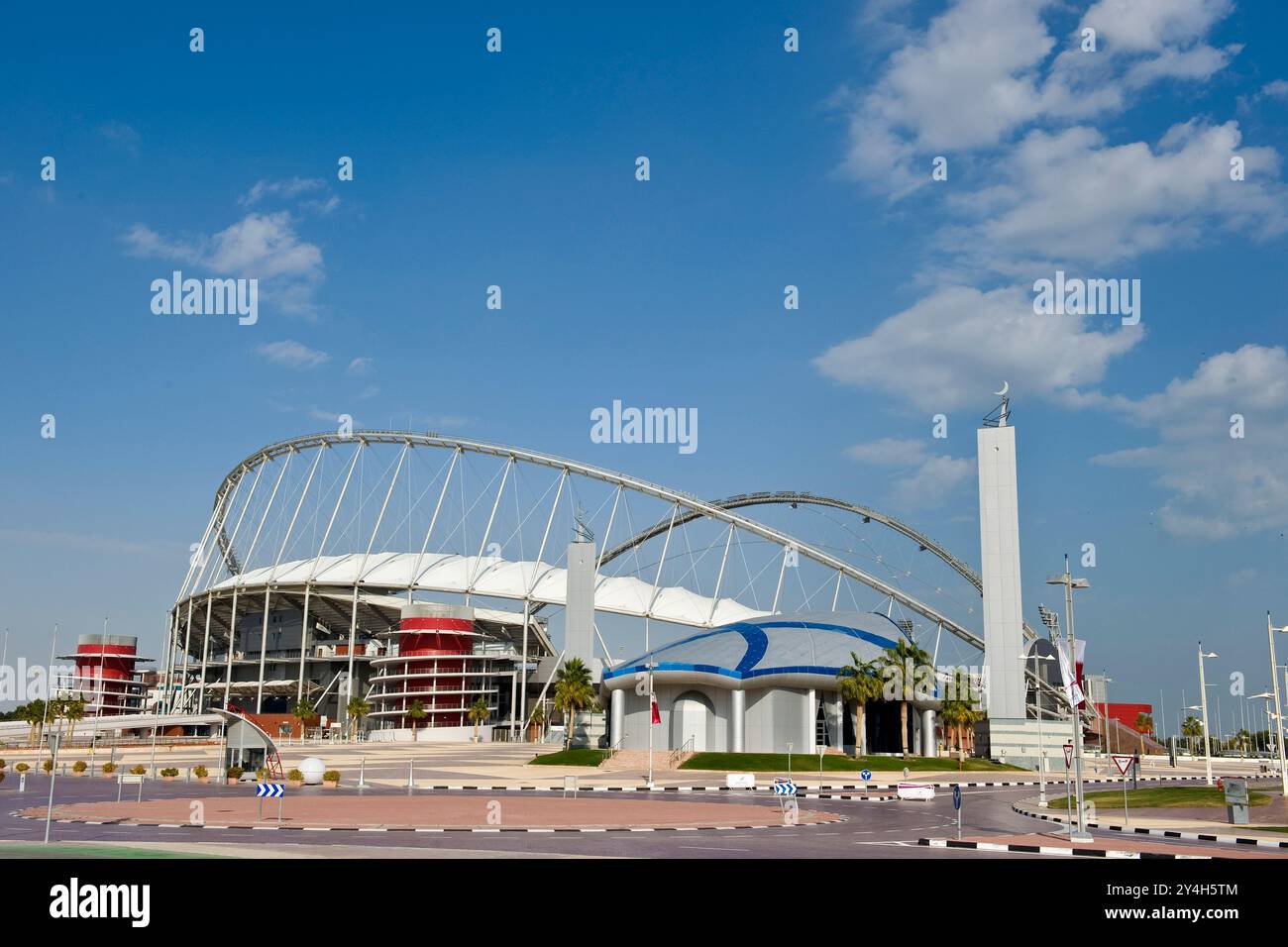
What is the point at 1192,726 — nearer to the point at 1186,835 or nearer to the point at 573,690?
the point at 573,690

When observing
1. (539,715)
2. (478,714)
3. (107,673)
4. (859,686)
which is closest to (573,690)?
(539,715)

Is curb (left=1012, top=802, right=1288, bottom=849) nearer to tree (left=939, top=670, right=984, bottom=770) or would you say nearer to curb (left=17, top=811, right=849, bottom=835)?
curb (left=17, top=811, right=849, bottom=835)

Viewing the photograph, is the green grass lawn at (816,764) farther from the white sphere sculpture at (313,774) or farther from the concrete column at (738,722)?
the white sphere sculpture at (313,774)

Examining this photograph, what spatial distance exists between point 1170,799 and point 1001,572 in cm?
4288

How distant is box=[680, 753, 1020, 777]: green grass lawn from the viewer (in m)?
72.0

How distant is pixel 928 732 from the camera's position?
88.6 meters

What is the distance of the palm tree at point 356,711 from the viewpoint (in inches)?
4776

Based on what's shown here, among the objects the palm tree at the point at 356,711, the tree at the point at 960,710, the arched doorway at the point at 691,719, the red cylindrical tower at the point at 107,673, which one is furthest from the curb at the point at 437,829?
the red cylindrical tower at the point at 107,673

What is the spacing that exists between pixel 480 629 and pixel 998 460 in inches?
3144

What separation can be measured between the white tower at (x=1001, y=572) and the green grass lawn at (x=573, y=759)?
3059 centimetres

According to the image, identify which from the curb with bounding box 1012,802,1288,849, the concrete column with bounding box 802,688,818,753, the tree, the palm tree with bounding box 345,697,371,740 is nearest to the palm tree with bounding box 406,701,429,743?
the palm tree with bounding box 345,697,371,740

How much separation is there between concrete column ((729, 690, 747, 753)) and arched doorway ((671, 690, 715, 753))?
8.20ft

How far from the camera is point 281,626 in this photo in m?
147
